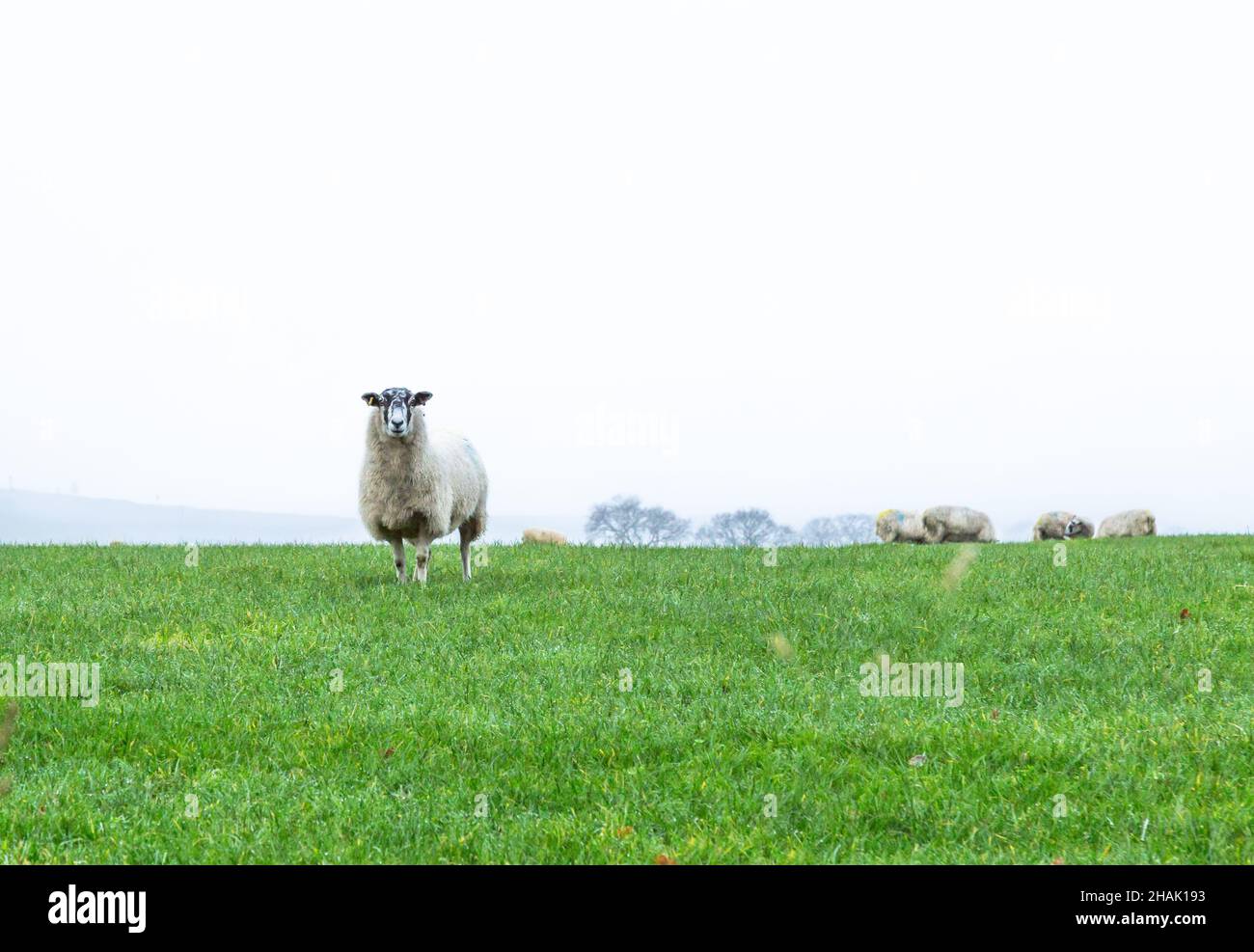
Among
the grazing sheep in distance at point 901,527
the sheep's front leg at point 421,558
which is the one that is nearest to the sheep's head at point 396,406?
the sheep's front leg at point 421,558

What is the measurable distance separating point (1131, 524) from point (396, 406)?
2834 centimetres

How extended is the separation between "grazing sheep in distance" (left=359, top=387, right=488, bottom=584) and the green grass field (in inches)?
31.2

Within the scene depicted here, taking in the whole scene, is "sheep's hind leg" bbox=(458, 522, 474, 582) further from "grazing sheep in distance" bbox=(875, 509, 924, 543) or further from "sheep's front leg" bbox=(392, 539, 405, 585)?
"grazing sheep in distance" bbox=(875, 509, 924, 543)

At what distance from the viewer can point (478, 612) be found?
12.9 m

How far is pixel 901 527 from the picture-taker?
3422 centimetres

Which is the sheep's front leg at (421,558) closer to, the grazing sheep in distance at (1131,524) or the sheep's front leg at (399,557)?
the sheep's front leg at (399,557)

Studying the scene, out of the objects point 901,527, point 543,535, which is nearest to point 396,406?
point 543,535

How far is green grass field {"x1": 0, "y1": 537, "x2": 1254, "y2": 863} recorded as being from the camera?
5.99 meters

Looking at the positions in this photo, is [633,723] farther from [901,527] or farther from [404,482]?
[901,527]

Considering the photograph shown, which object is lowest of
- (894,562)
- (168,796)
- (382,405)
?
(168,796)

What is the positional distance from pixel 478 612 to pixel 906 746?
6.55 meters

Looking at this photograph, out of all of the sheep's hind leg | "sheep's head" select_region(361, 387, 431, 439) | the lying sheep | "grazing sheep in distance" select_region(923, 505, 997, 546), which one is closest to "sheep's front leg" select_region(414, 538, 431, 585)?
the sheep's hind leg

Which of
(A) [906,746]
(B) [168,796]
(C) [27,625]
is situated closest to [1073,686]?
(A) [906,746]
